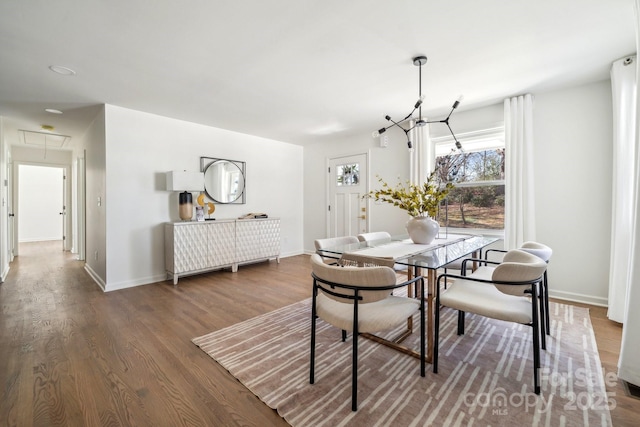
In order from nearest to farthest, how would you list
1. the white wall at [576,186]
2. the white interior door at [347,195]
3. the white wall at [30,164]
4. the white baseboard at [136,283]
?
1. the white wall at [576,186]
2. the white baseboard at [136,283]
3. the white interior door at [347,195]
4. the white wall at [30,164]

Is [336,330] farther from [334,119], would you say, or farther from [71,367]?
[334,119]

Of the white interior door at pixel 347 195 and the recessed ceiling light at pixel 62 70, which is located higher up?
the recessed ceiling light at pixel 62 70

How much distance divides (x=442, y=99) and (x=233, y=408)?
3823 mm

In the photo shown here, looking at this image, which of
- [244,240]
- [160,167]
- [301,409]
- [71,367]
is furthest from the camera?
[244,240]

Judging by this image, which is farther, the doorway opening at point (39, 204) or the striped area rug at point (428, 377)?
the doorway opening at point (39, 204)

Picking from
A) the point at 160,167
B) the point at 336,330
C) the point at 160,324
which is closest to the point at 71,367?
the point at 160,324

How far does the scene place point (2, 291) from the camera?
3541mm

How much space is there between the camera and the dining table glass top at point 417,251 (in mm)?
1942

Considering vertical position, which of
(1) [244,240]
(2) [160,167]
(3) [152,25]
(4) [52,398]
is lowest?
(4) [52,398]

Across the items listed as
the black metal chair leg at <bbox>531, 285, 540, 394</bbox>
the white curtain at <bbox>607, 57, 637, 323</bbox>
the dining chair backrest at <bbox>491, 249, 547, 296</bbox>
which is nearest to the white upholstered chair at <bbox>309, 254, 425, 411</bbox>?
the dining chair backrest at <bbox>491, 249, 547, 296</bbox>

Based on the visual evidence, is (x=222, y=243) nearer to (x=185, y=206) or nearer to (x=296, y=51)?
(x=185, y=206)

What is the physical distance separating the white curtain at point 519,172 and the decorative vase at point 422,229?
157cm

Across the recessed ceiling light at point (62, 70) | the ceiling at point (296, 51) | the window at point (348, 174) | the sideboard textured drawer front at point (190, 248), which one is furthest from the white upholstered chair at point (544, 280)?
the recessed ceiling light at point (62, 70)

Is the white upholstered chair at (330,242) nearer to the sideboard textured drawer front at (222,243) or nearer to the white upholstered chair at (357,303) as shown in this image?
the white upholstered chair at (357,303)
